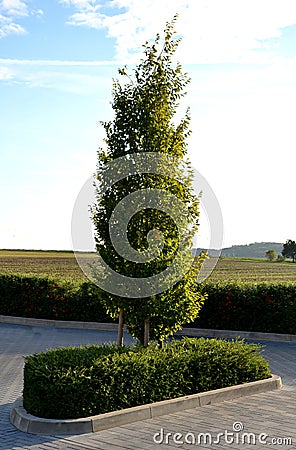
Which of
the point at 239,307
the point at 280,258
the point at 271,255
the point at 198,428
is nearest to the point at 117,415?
the point at 198,428

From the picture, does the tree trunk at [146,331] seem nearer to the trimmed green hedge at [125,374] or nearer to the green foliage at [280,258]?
the trimmed green hedge at [125,374]

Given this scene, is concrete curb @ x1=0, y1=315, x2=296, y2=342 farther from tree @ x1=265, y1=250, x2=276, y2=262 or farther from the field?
tree @ x1=265, y1=250, x2=276, y2=262

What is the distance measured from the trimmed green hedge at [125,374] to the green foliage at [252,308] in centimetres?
537

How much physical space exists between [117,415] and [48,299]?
1011cm

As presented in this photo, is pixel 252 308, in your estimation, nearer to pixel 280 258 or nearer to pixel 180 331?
pixel 180 331

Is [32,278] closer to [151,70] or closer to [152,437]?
[151,70]

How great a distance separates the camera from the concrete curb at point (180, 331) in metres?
15.3

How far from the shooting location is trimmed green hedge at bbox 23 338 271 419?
7.94 m

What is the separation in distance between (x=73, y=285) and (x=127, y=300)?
27.5 feet

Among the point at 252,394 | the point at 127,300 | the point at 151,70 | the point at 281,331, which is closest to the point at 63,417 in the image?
the point at 127,300

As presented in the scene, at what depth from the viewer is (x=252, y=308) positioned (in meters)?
15.6

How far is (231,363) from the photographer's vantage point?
9617mm

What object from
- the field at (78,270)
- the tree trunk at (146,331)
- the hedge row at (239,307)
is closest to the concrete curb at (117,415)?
the tree trunk at (146,331)

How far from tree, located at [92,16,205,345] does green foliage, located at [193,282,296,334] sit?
5706 mm
